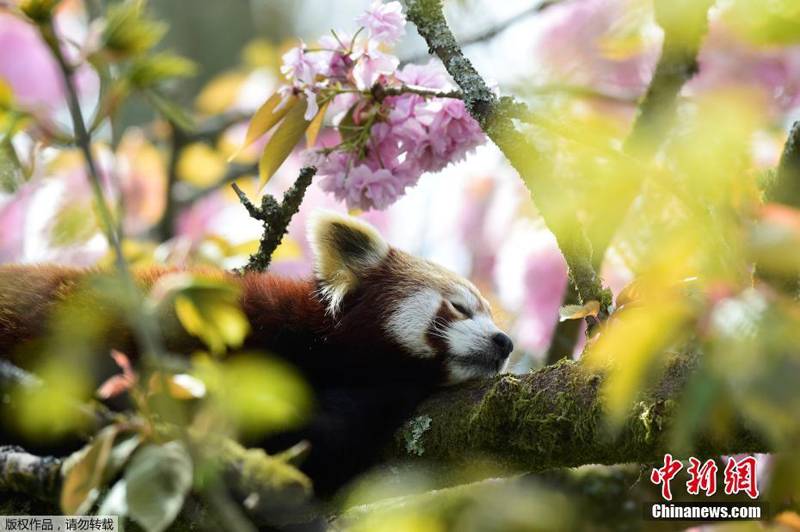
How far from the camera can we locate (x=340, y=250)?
2.48 meters

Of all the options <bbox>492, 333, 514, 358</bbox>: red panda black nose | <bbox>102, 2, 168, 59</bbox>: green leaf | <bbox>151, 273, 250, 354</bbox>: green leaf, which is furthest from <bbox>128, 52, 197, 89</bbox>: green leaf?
<bbox>492, 333, 514, 358</bbox>: red panda black nose

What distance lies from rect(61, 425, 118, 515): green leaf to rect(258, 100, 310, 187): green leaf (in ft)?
4.02

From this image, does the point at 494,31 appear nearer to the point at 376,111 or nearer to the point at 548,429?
the point at 376,111

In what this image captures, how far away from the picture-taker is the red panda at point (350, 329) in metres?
1.89

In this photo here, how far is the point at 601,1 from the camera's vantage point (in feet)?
13.3

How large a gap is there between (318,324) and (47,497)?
1130 millimetres

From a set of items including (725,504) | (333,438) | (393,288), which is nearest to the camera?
(333,438)

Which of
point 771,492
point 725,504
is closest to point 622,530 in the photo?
point 725,504

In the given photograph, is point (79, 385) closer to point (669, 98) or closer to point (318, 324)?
point (318, 324)

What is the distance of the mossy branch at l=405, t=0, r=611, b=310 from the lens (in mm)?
1842

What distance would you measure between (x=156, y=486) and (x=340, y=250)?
Result: 1.57 m

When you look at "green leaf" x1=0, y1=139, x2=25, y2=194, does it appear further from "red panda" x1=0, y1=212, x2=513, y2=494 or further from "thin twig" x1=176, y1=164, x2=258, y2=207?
"thin twig" x1=176, y1=164, x2=258, y2=207

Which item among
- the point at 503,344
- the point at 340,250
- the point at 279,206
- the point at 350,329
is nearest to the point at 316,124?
the point at 279,206

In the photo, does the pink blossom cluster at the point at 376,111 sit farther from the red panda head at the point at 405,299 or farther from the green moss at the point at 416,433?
the green moss at the point at 416,433
